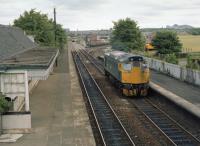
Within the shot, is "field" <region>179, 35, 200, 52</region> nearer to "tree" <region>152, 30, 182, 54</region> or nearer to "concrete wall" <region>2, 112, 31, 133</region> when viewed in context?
"tree" <region>152, 30, 182, 54</region>

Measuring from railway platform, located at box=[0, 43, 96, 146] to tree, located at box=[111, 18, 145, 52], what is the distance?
122 feet

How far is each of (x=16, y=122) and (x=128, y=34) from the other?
5346cm

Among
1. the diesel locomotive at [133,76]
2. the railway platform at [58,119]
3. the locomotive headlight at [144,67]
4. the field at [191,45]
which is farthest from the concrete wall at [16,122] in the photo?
the field at [191,45]

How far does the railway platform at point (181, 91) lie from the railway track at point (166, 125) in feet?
4.87

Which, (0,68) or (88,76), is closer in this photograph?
(0,68)

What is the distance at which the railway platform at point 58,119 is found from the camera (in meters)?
16.8

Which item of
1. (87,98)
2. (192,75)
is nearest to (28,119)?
(87,98)

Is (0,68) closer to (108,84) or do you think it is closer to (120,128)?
(120,128)

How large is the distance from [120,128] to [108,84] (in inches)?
665

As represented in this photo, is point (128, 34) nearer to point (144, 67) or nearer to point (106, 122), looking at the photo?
point (144, 67)

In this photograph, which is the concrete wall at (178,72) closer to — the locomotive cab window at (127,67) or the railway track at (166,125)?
the locomotive cab window at (127,67)

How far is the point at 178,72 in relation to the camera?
3634 centimetres

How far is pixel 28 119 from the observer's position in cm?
1834

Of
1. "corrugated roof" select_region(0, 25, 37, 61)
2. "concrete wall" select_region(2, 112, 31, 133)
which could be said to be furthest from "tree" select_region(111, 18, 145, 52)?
"concrete wall" select_region(2, 112, 31, 133)
